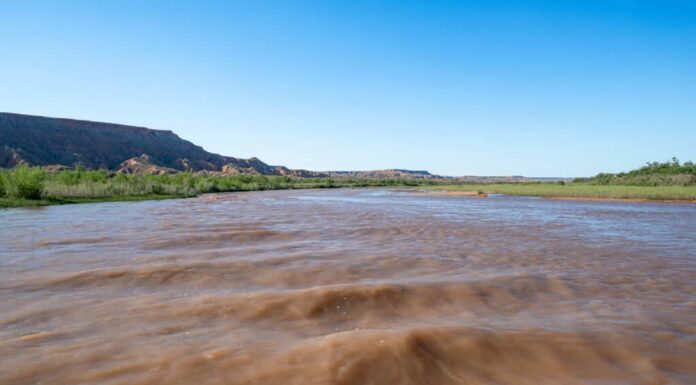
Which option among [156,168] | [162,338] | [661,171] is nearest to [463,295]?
[162,338]

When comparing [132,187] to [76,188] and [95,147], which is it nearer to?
[76,188]

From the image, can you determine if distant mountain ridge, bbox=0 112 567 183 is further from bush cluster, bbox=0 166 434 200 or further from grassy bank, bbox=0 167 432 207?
grassy bank, bbox=0 167 432 207

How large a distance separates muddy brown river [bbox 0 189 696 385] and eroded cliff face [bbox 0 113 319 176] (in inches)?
2832

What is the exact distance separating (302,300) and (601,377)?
3095mm

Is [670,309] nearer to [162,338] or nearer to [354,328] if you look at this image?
[354,328]

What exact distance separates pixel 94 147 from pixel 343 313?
93.8 m

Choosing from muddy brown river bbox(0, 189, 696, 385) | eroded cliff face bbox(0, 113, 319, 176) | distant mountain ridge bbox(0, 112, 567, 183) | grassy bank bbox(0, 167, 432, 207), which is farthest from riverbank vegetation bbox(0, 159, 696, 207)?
eroded cliff face bbox(0, 113, 319, 176)

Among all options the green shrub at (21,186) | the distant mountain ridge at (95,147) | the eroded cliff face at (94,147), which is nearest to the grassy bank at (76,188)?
the green shrub at (21,186)

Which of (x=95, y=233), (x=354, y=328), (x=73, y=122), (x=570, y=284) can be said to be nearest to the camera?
(x=354, y=328)

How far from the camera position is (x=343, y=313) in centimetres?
487

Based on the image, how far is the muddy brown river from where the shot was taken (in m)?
3.41

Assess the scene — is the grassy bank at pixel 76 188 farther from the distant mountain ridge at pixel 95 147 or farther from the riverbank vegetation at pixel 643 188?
the distant mountain ridge at pixel 95 147

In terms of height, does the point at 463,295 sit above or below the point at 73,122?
below

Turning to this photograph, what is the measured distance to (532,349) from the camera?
12.6 ft
